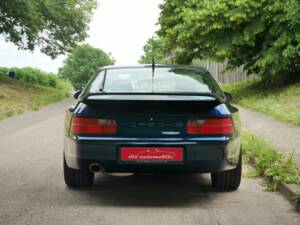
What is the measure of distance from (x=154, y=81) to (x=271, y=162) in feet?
6.86

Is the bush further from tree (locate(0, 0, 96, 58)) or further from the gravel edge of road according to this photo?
the gravel edge of road

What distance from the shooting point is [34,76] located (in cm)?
3909

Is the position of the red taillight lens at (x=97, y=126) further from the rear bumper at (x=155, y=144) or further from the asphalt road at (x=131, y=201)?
the asphalt road at (x=131, y=201)

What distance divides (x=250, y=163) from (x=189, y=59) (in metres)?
18.3

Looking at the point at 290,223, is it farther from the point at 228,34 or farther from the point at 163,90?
the point at 228,34

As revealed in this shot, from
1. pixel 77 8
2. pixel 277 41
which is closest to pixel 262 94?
pixel 277 41

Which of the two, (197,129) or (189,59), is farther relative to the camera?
(189,59)

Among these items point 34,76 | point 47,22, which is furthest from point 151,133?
point 34,76

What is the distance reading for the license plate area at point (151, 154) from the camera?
5.44 metres

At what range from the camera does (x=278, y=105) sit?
54.4 feet

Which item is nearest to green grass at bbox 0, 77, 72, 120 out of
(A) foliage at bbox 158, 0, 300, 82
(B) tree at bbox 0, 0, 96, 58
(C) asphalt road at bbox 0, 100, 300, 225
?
(B) tree at bbox 0, 0, 96, 58

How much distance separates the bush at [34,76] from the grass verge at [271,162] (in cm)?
2694

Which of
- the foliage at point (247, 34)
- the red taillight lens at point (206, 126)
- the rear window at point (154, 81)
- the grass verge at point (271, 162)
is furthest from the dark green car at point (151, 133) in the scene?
the foliage at point (247, 34)

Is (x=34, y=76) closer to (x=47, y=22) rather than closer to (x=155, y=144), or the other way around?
(x=47, y=22)
